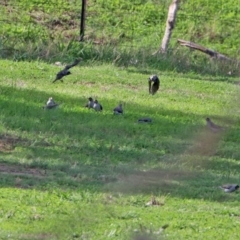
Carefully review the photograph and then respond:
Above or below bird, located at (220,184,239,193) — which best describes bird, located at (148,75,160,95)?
below

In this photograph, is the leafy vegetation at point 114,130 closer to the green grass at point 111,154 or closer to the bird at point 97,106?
the green grass at point 111,154

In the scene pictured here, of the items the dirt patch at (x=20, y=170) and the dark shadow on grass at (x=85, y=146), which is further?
the dirt patch at (x=20, y=170)

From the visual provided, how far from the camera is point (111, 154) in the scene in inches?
348

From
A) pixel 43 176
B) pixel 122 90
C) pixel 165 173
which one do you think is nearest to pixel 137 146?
pixel 43 176

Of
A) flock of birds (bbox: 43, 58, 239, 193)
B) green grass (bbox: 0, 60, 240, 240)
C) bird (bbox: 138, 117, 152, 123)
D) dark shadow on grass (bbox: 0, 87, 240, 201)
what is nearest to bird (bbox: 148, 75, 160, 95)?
flock of birds (bbox: 43, 58, 239, 193)

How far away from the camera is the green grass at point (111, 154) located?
11.5 ft

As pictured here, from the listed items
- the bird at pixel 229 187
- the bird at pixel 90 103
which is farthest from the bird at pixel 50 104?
the bird at pixel 229 187

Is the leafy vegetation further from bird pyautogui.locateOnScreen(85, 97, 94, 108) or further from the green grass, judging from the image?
bird pyautogui.locateOnScreen(85, 97, 94, 108)

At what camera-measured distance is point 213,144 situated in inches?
74.7

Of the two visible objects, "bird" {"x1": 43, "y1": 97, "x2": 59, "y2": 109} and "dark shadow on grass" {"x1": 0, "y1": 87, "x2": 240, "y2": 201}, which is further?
"bird" {"x1": 43, "y1": 97, "x2": 59, "y2": 109}

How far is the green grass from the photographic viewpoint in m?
3.51

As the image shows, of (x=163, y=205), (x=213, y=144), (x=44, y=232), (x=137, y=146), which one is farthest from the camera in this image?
(x=137, y=146)

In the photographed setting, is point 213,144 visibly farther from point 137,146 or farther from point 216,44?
point 216,44

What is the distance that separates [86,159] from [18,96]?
3.09 metres
